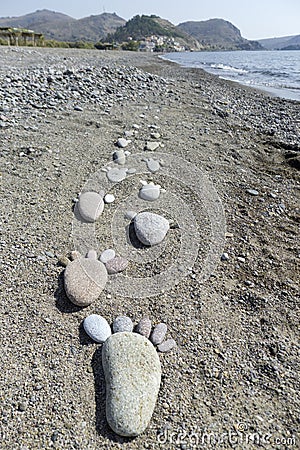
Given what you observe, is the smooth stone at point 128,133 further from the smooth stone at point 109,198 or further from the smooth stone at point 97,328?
the smooth stone at point 97,328

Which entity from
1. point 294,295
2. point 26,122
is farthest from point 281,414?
point 26,122

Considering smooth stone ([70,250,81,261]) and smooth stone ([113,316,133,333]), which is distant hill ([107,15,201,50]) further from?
smooth stone ([113,316,133,333])

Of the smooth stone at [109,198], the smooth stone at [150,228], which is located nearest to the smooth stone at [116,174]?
the smooth stone at [109,198]

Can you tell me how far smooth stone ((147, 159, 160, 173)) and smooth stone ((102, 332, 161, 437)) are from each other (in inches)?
112

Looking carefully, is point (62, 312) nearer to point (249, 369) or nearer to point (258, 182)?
point (249, 369)

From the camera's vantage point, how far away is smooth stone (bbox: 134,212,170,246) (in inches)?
134

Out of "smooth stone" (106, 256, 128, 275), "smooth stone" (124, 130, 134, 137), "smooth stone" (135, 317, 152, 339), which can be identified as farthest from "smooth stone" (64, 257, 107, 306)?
"smooth stone" (124, 130, 134, 137)

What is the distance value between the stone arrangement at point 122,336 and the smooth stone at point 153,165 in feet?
3.58

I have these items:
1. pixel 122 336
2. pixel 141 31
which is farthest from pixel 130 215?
pixel 141 31

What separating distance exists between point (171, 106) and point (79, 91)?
2230 mm

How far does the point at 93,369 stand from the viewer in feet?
7.41

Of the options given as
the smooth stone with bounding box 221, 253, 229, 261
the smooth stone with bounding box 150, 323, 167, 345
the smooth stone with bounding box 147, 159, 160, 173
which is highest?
the smooth stone with bounding box 147, 159, 160, 173

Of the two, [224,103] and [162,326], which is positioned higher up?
[224,103]
